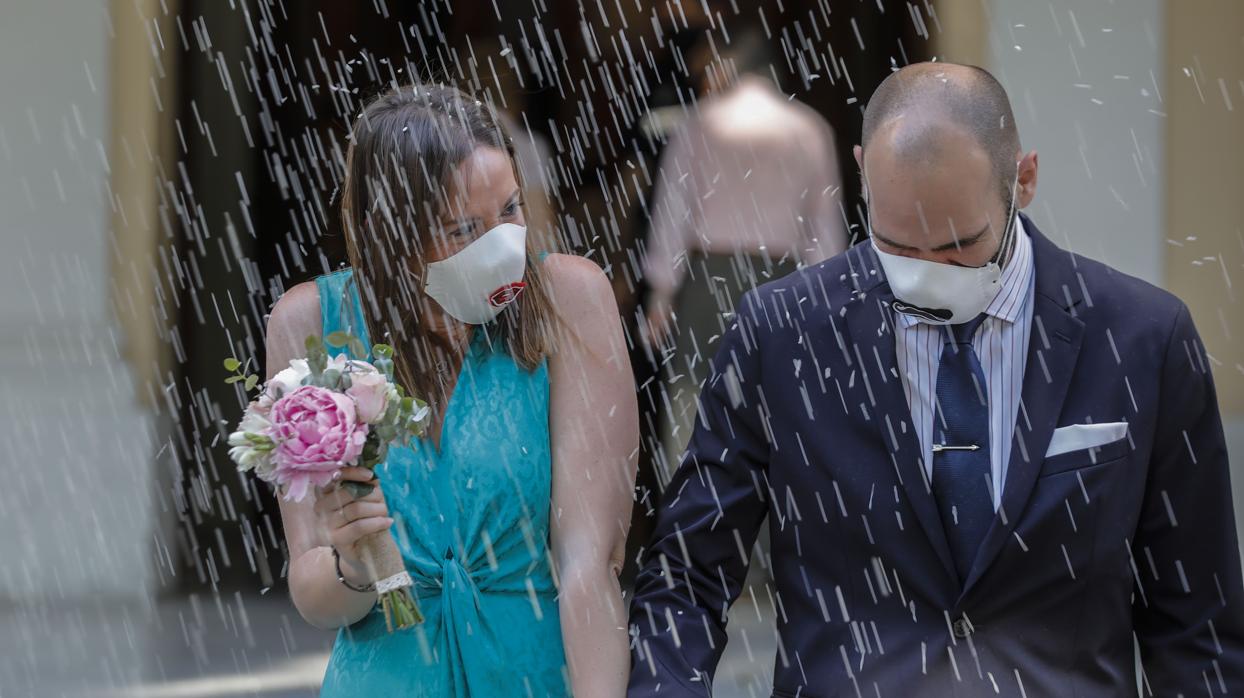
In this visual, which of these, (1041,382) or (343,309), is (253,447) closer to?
(343,309)

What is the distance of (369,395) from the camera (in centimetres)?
296

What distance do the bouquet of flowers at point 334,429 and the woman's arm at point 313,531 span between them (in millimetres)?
61

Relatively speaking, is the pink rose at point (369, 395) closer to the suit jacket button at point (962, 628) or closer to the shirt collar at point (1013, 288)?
the shirt collar at point (1013, 288)

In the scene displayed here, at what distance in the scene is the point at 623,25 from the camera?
8727 mm

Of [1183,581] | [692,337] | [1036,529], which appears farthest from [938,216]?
[692,337]

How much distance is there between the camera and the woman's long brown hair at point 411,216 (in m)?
3.28

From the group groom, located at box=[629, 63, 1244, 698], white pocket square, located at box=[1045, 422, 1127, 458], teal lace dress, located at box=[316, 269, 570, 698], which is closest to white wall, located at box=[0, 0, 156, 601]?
teal lace dress, located at box=[316, 269, 570, 698]

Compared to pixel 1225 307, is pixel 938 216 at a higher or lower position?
higher

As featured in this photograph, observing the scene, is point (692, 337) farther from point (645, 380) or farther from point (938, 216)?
point (938, 216)

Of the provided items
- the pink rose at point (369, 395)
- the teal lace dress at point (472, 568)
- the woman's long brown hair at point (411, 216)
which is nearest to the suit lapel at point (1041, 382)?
the teal lace dress at point (472, 568)

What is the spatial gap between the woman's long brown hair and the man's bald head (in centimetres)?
78

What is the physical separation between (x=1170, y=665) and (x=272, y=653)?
15.3 feet

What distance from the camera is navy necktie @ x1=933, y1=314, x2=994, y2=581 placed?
3.05 meters

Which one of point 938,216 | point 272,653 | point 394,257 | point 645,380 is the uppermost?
point 394,257
